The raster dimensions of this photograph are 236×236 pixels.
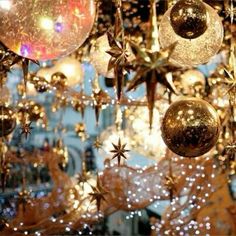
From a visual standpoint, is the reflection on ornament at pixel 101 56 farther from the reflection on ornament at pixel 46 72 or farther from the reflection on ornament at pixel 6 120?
the reflection on ornament at pixel 46 72

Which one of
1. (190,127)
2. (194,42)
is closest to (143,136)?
(194,42)

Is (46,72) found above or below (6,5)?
above

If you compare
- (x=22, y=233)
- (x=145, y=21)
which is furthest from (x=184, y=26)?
(x=145, y=21)

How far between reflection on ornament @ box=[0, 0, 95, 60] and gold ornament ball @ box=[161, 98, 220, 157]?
1.62ft

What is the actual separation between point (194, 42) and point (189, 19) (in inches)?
7.9

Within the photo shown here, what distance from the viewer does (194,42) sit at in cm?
188

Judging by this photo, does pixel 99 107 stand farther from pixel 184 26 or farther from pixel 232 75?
pixel 184 26

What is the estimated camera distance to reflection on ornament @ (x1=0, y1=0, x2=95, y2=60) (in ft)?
4.74

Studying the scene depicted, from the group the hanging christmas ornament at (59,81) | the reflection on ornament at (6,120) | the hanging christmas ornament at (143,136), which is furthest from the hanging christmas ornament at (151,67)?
the hanging christmas ornament at (143,136)

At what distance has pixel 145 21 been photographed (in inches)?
176

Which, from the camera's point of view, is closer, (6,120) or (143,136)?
(6,120)

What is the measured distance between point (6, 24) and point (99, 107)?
1.37 metres

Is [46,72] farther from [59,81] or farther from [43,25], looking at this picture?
[43,25]

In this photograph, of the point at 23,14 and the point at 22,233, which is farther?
the point at 22,233
